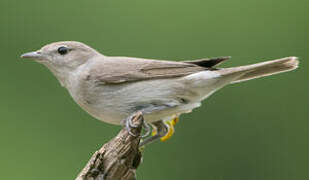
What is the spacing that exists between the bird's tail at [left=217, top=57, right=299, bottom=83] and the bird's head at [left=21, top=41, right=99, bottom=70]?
1.26 metres

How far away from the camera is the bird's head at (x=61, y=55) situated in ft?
16.2

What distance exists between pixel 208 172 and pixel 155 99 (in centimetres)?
210

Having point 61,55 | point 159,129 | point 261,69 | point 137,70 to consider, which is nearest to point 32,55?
point 61,55

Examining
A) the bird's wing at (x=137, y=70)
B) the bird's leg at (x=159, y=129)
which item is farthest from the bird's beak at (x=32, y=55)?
the bird's leg at (x=159, y=129)

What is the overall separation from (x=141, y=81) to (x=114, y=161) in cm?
90

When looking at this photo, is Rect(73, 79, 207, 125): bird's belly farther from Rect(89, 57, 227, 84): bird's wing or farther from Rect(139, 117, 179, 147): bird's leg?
Rect(139, 117, 179, 147): bird's leg

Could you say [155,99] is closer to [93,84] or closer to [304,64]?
[93,84]

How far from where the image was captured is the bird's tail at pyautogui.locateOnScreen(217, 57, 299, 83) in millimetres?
4828

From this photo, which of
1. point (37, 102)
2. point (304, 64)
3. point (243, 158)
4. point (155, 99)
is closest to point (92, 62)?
point (155, 99)

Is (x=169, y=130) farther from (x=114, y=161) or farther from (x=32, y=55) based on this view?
(x=32, y=55)

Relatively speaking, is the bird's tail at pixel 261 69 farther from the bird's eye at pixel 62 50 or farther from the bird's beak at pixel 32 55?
the bird's beak at pixel 32 55

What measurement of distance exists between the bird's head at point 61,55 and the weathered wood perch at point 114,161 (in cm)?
115

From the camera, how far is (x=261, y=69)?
4.94 metres

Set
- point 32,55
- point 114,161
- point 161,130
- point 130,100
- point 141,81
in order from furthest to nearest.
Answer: point 161,130 < point 32,55 < point 141,81 < point 130,100 < point 114,161
